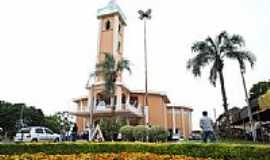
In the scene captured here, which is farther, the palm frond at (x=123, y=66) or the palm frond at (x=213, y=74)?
the palm frond at (x=123, y=66)

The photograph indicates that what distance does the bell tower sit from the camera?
1570 inches

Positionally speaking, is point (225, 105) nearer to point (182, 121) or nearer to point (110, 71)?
point (110, 71)

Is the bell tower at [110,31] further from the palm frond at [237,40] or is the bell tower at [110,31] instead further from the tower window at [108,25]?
the palm frond at [237,40]

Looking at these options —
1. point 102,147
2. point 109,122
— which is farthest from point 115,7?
point 102,147

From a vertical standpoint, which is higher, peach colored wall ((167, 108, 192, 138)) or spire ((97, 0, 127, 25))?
A: spire ((97, 0, 127, 25))

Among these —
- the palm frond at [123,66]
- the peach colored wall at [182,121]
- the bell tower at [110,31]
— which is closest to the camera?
the palm frond at [123,66]

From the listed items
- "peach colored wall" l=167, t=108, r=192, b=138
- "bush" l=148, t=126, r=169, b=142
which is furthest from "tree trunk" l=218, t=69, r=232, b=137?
"peach colored wall" l=167, t=108, r=192, b=138

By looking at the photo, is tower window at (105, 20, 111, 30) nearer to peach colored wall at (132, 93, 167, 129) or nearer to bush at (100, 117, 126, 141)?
peach colored wall at (132, 93, 167, 129)

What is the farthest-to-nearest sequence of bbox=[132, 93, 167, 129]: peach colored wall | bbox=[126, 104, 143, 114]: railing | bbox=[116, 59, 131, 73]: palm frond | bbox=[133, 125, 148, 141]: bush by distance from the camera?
bbox=[132, 93, 167, 129]: peach colored wall
bbox=[126, 104, 143, 114]: railing
bbox=[116, 59, 131, 73]: palm frond
bbox=[133, 125, 148, 141]: bush

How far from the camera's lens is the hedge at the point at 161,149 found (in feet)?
27.7

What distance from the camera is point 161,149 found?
949 cm

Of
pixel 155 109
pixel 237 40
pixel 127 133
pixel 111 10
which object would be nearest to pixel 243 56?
pixel 237 40

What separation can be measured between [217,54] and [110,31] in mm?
18608

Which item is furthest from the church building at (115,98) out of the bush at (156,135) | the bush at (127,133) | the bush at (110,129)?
the bush at (156,135)
